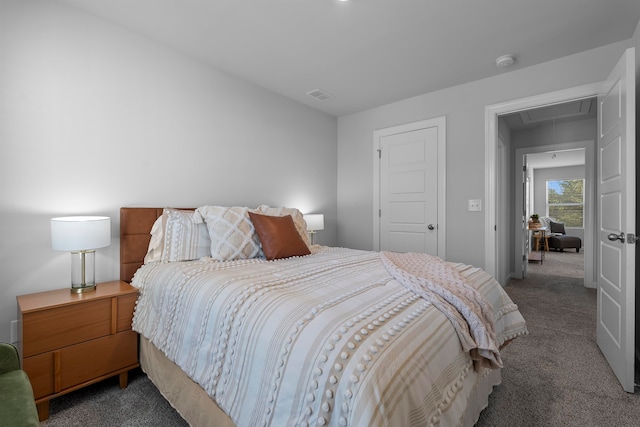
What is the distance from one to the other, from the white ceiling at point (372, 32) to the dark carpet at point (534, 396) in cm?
255

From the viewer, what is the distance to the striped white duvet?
0.86 metres

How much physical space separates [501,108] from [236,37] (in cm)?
265

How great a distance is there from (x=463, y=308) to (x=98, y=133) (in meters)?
2.68

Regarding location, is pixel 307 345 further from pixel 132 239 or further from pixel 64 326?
pixel 132 239

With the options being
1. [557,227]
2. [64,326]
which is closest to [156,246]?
[64,326]

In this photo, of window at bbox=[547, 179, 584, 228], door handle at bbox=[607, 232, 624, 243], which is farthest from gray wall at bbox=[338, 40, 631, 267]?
window at bbox=[547, 179, 584, 228]

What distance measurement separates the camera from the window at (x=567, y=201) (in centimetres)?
894

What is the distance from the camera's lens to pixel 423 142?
359 cm

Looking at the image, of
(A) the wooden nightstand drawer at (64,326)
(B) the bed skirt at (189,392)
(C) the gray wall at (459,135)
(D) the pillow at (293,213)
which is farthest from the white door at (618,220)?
(A) the wooden nightstand drawer at (64,326)

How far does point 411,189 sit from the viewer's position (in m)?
3.70

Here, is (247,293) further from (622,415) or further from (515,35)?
(515,35)

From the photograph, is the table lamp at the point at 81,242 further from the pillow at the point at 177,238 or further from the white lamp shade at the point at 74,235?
the pillow at the point at 177,238

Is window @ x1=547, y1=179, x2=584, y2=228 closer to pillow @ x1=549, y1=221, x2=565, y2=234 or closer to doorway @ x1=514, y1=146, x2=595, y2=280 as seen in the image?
doorway @ x1=514, y1=146, x2=595, y2=280

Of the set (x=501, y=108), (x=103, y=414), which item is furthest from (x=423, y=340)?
(x=501, y=108)
